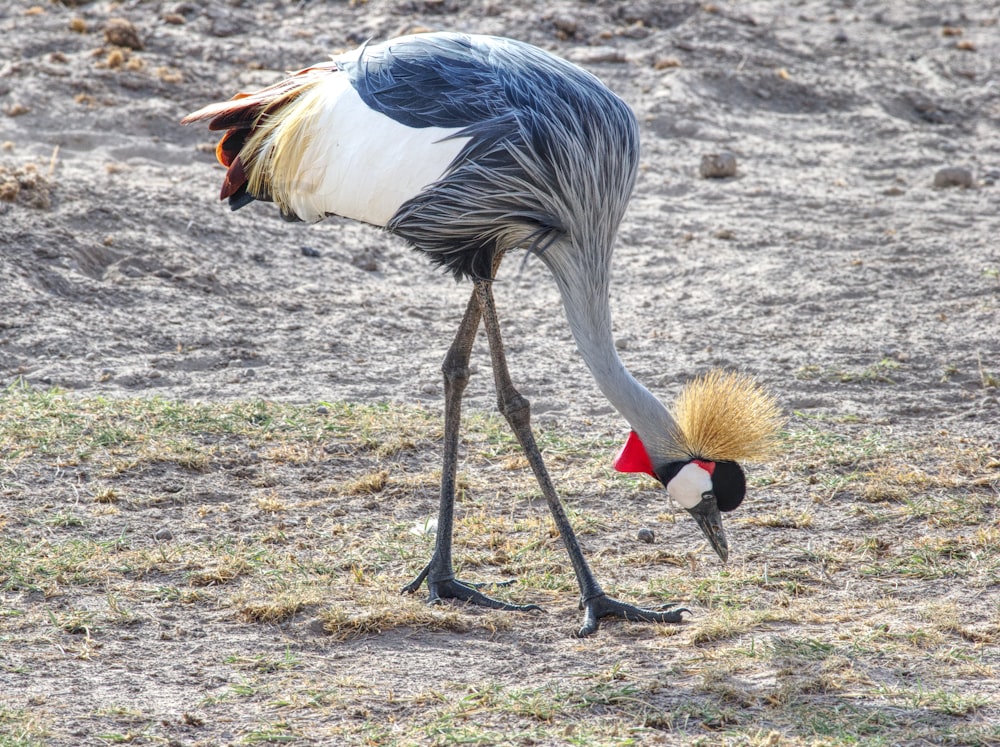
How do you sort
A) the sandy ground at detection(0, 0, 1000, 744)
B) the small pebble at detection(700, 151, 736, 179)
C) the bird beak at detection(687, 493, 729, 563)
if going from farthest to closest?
the small pebble at detection(700, 151, 736, 179)
the sandy ground at detection(0, 0, 1000, 744)
the bird beak at detection(687, 493, 729, 563)

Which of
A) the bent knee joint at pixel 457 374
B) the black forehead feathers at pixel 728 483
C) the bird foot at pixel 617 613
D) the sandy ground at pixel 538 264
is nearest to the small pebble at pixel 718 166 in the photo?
the sandy ground at pixel 538 264

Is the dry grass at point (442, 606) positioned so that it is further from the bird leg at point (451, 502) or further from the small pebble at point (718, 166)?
the small pebble at point (718, 166)

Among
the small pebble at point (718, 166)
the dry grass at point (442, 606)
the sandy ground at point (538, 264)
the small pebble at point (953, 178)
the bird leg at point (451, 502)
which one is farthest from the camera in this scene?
the small pebble at point (718, 166)

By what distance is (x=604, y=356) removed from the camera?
3688mm

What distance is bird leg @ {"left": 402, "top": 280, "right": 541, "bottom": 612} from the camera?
12.9ft

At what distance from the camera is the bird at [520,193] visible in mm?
3641

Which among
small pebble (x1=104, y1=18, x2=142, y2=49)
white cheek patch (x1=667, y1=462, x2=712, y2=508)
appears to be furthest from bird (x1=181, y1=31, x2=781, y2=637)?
small pebble (x1=104, y1=18, x2=142, y2=49)

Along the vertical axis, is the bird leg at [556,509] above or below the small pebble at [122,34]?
below

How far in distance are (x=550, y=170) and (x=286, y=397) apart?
7.54ft

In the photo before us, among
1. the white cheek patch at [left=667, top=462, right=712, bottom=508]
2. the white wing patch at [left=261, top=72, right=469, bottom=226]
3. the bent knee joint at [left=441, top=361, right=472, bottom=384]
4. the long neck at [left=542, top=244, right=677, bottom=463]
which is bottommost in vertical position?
the white cheek patch at [left=667, top=462, right=712, bottom=508]

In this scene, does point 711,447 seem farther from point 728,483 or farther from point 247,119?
point 247,119

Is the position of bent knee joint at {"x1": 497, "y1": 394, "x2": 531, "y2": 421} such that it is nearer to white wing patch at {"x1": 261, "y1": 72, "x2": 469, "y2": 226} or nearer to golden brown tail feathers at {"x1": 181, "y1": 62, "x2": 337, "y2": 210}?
white wing patch at {"x1": 261, "y1": 72, "x2": 469, "y2": 226}

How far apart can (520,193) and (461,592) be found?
131 cm

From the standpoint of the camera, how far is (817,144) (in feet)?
30.7
